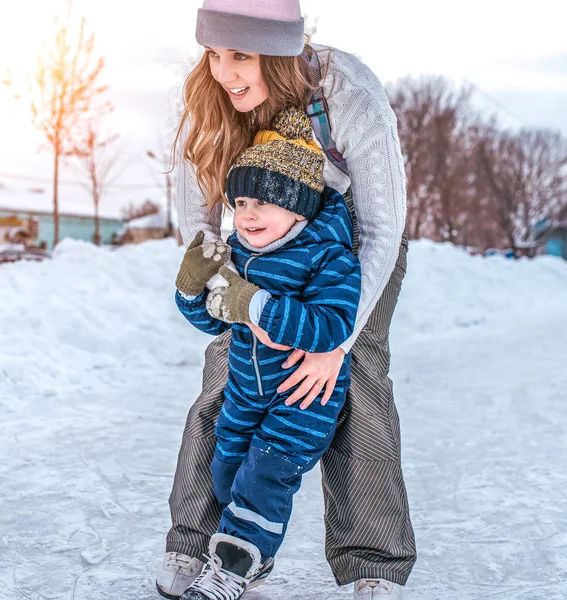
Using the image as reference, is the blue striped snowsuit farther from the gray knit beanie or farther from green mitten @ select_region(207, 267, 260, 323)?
the gray knit beanie

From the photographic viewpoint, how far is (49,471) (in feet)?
9.67

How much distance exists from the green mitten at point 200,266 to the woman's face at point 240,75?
425 mm

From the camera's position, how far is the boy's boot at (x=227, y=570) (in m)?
1.71

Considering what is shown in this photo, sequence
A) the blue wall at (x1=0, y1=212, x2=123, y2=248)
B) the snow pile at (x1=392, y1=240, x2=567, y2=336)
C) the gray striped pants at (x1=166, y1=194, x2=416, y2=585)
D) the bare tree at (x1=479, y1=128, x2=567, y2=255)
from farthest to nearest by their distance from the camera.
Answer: the blue wall at (x1=0, y1=212, x2=123, y2=248) → the bare tree at (x1=479, y1=128, x2=567, y2=255) → the snow pile at (x1=392, y1=240, x2=567, y2=336) → the gray striped pants at (x1=166, y1=194, x2=416, y2=585)

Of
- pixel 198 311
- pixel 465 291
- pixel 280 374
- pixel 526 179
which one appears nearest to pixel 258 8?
pixel 198 311

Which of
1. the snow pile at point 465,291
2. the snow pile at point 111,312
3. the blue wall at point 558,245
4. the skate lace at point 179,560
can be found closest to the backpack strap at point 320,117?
the skate lace at point 179,560

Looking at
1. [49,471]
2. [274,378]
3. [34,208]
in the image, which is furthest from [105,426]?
[34,208]

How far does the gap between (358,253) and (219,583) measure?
91cm

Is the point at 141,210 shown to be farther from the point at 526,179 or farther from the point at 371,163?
the point at 371,163

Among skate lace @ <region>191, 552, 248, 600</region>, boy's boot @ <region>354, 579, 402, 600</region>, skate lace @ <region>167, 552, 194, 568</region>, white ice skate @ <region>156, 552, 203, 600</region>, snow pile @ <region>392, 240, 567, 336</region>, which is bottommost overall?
snow pile @ <region>392, 240, 567, 336</region>

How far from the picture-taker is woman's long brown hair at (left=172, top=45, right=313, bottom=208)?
2.02 meters

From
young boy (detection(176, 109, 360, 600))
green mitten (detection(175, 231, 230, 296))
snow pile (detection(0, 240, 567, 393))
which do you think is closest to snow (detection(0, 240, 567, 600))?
snow pile (detection(0, 240, 567, 393))

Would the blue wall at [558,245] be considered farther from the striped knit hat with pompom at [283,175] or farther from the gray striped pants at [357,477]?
the striped knit hat with pompom at [283,175]

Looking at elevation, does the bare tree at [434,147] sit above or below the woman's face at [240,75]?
below
